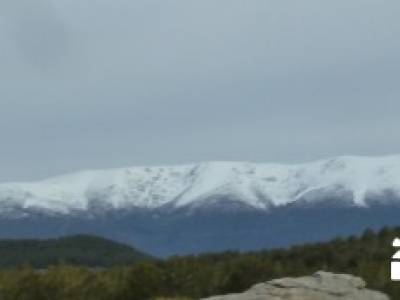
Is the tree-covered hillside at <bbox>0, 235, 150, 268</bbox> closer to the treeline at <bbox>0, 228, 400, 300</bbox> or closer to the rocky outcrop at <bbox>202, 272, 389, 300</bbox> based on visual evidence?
the treeline at <bbox>0, 228, 400, 300</bbox>

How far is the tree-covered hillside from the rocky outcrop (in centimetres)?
9635

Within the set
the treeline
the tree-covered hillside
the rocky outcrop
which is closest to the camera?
the rocky outcrop

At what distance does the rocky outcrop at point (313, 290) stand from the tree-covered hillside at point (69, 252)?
9635 cm

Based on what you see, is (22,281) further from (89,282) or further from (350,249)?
(350,249)

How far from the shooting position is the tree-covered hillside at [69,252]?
415 ft

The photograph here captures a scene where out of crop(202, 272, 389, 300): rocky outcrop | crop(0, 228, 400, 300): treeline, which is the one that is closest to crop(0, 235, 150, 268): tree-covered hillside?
crop(0, 228, 400, 300): treeline

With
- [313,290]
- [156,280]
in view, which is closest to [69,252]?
[156,280]

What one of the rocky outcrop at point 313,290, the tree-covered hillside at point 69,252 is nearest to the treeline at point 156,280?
the rocky outcrop at point 313,290

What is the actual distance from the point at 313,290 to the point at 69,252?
119570 mm

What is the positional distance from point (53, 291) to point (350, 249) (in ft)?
50.8

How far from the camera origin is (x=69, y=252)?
13988cm

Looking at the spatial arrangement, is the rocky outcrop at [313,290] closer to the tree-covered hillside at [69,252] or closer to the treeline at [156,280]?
the treeline at [156,280]

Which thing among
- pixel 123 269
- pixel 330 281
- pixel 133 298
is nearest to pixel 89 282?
pixel 133 298

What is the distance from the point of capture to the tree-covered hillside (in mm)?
126500
